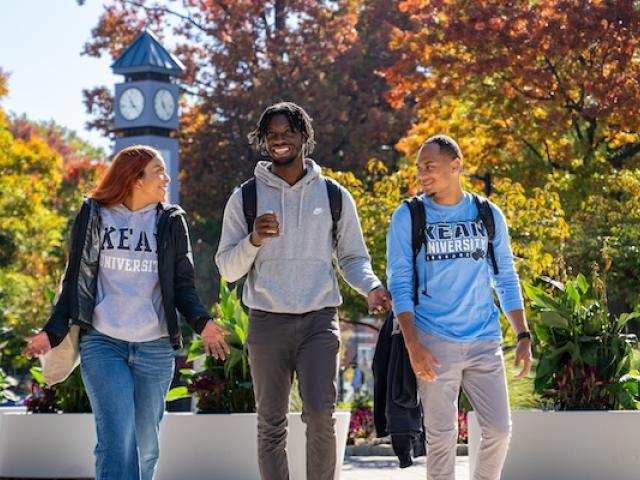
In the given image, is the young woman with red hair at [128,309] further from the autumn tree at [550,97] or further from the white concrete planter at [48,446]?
the autumn tree at [550,97]

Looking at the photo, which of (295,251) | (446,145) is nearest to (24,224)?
(295,251)

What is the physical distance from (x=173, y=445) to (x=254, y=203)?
11.6 feet

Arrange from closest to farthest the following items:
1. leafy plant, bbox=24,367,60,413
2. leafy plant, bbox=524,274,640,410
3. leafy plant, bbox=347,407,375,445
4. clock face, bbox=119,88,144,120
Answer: leafy plant, bbox=524,274,640,410 → leafy plant, bbox=24,367,60,413 → leafy plant, bbox=347,407,375,445 → clock face, bbox=119,88,144,120

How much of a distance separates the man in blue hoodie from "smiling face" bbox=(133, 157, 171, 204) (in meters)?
1.08

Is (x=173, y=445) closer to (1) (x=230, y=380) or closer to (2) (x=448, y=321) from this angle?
(1) (x=230, y=380)

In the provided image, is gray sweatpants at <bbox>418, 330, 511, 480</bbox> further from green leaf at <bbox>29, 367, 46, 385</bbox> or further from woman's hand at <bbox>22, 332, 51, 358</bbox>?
green leaf at <bbox>29, 367, 46, 385</bbox>

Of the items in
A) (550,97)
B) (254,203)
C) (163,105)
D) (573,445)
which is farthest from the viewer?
(163,105)

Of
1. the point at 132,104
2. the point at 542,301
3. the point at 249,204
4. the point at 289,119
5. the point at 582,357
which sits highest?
the point at 132,104

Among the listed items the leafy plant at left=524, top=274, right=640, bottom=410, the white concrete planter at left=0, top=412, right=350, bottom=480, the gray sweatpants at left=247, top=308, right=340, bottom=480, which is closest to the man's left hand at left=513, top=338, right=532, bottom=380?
the gray sweatpants at left=247, top=308, right=340, bottom=480

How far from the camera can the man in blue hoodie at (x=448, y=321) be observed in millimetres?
6305

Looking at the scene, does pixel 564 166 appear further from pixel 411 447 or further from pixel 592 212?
pixel 411 447

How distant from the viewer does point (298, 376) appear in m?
6.46

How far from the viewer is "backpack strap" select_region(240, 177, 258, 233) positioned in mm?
6605

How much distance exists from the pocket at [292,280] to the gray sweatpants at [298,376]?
0.31ft
